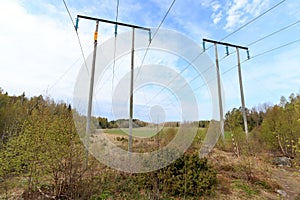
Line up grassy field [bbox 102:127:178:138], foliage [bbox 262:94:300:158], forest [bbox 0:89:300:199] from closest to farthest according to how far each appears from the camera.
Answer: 1. forest [bbox 0:89:300:199]
2. grassy field [bbox 102:127:178:138]
3. foliage [bbox 262:94:300:158]

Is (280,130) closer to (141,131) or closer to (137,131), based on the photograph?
(137,131)

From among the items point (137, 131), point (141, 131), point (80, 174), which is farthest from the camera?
point (137, 131)

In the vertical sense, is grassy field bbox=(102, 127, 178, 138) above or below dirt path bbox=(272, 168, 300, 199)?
above

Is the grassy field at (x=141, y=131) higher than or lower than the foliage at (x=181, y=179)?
higher

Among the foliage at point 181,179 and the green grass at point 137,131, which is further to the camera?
the green grass at point 137,131

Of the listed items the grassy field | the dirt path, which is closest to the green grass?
the grassy field

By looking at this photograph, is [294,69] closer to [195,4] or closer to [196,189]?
[195,4]

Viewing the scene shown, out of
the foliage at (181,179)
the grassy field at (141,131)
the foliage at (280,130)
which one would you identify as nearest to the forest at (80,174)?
the foliage at (181,179)

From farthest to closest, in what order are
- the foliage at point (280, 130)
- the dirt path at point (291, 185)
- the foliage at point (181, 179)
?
the foliage at point (280, 130), the dirt path at point (291, 185), the foliage at point (181, 179)

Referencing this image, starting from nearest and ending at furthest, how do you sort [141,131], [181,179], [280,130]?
[181,179], [141,131], [280,130]

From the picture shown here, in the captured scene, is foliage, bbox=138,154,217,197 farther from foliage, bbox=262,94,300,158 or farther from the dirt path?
foliage, bbox=262,94,300,158

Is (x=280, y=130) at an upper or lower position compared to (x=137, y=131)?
upper

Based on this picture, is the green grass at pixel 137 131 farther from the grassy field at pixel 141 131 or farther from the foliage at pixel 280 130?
the foliage at pixel 280 130

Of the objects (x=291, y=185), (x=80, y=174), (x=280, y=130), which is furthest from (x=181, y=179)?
(x=280, y=130)
